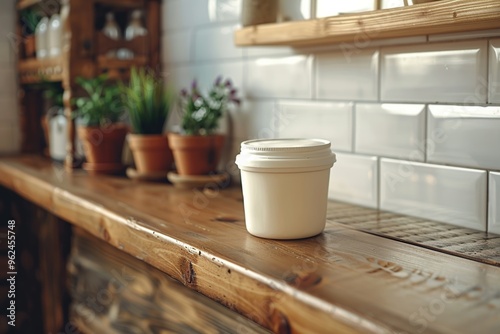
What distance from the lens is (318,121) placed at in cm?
149

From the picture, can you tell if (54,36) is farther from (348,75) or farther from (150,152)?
(348,75)

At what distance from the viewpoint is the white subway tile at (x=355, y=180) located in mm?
1361

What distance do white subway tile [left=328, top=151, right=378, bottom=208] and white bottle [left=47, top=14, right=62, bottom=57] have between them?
3.94 feet

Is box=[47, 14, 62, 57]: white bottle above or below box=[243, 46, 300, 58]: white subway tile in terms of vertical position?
above

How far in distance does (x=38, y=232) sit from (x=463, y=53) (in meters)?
1.67

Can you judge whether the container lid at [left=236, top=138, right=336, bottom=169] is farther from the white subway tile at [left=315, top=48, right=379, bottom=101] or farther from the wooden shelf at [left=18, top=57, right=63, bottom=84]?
the wooden shelf at [left=18, top=57, right=63, bottom=84]

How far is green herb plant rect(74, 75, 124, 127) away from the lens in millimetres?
1887

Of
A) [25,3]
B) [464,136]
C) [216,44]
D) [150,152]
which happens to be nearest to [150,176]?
[150,152]

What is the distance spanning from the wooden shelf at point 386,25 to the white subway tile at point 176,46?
1.83 ft

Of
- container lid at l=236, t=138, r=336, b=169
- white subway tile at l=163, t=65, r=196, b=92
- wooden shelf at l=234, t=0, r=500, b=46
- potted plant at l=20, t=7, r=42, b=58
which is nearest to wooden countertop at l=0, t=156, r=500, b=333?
container lid at l=236, t=138, r=336, b=169

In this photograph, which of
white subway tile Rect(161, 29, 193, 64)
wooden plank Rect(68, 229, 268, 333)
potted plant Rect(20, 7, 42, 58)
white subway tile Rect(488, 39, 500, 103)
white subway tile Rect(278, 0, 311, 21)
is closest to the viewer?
white subway tile Rect(488, 39, 500, 103)

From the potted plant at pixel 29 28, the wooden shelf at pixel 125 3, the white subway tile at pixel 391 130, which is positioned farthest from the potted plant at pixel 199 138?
the potted plant at pixel 29 28

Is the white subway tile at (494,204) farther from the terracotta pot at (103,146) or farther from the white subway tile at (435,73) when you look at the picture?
the terracotta pot at (103,146)

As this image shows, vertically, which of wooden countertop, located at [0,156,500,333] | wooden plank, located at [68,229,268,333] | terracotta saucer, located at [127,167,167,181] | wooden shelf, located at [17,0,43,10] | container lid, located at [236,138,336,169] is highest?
wooden shelf, located at [17,0,43,10]
